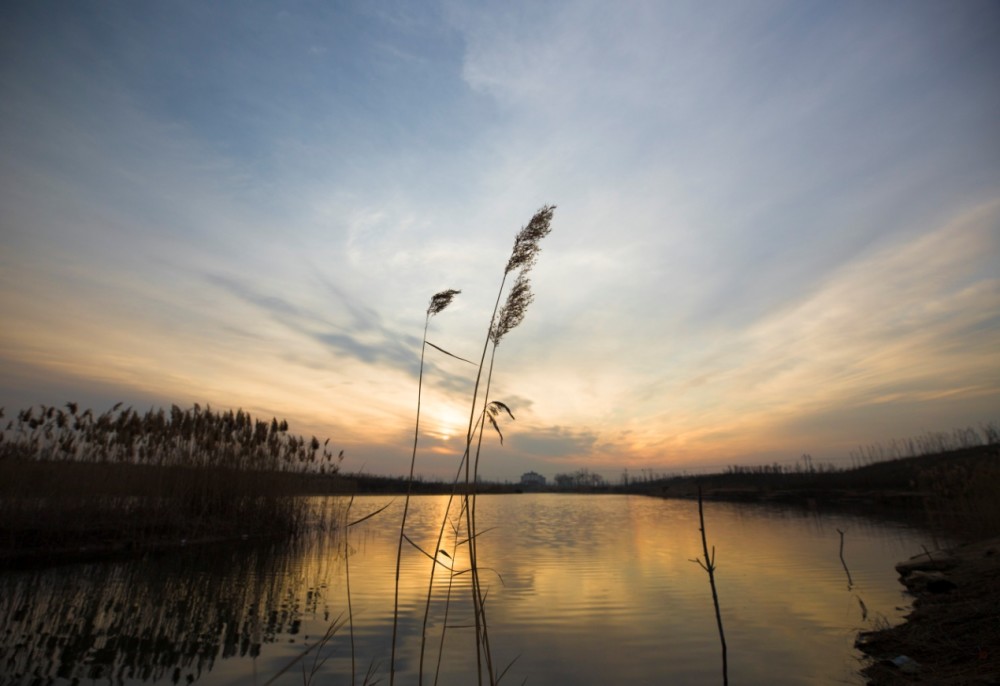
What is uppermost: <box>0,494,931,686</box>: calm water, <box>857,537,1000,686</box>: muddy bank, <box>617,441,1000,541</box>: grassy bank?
<box>617,441,1000,541</box>: grassy bank

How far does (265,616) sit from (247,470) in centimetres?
957

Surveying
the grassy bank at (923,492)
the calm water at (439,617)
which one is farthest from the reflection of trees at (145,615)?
the grassy bank at (923,492)

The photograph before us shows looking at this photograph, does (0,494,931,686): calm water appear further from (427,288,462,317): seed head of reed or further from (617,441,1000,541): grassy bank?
(617,441,1000,541): grassy bank

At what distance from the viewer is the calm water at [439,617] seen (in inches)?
210

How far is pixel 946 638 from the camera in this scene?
5.25 metres

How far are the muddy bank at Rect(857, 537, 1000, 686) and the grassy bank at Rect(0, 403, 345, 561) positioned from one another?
46.6ft

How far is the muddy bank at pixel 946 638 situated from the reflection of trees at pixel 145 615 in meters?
6.67

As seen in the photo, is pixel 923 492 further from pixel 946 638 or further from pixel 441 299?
pixel 441 299

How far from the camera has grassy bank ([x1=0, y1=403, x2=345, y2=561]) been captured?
10.8m

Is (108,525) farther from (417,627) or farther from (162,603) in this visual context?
(417,627)

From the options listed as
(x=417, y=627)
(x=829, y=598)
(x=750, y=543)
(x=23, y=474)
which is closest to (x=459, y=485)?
(x=417, y=627)

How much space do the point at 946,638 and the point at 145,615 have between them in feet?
31.4

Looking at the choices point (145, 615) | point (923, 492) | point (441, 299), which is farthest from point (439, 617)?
point (923, 492)

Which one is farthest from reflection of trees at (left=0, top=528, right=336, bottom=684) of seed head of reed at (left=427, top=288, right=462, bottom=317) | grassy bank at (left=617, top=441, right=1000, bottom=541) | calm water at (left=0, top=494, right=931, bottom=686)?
grassy bank at (left=617, top=441, right=1000, bottom=541)
